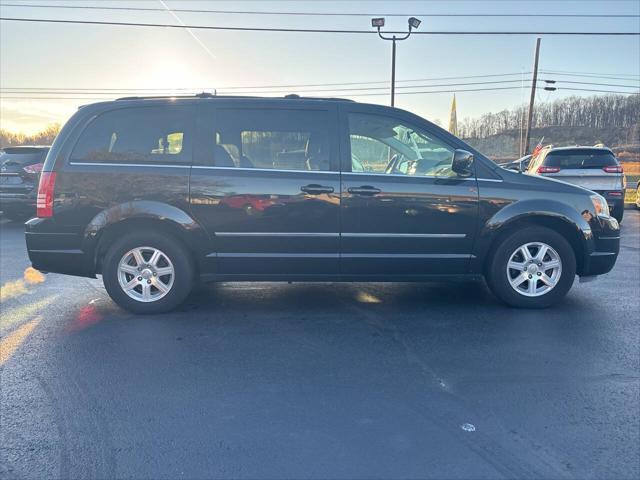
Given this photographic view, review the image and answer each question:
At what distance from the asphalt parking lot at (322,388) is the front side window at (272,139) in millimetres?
1465

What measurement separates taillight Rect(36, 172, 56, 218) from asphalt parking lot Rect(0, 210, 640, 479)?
103cm

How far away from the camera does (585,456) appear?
248 centimetres

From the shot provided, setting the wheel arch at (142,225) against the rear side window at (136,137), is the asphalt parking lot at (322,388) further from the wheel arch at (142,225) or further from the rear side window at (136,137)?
the rear side window at (136,137)

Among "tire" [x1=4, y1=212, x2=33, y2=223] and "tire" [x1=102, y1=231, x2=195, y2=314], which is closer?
"tire" [x1=102, y1=231, x2=195, y2=314]

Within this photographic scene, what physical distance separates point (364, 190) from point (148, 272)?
87.0 inches

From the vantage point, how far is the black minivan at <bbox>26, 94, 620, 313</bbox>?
4.54 metres

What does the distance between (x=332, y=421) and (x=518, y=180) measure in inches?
122

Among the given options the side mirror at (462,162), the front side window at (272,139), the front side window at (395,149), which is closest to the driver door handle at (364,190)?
the front side window at (395,149)

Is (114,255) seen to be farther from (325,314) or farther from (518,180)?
(518,180)

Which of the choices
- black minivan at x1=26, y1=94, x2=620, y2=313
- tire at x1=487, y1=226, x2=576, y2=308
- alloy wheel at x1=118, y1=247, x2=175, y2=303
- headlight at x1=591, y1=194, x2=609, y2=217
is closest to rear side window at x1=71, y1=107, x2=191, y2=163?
black minivan at x1=26, y1=94, x2=620, y2=313

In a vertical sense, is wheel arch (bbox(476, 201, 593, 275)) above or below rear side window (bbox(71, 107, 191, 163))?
below

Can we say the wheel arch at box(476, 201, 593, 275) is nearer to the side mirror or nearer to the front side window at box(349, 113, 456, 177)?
the side mirror

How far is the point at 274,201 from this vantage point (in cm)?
454

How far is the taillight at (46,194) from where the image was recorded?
14.8 ft
